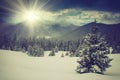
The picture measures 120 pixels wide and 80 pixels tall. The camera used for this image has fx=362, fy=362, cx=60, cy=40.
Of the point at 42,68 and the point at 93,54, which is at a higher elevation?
the point at 93,54

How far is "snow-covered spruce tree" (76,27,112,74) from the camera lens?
6.71 meters

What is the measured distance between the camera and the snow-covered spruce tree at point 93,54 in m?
6.71

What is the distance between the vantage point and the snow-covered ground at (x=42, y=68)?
6703 mm

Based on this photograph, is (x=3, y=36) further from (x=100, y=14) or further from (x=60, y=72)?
(x=100, y=14)

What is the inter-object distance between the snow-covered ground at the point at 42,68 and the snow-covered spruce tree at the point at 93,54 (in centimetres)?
9

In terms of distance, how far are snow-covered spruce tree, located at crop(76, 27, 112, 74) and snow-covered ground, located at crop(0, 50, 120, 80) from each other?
9 centimetres

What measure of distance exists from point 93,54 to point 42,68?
996 mm

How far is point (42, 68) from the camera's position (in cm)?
683

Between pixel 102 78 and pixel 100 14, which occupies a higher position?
pixel 100 14

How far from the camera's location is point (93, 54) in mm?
6738

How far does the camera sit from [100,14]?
22.3 feet

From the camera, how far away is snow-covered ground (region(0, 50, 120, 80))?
6.70m

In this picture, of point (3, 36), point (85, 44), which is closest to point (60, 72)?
point (85, 44)

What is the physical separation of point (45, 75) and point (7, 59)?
79cm
